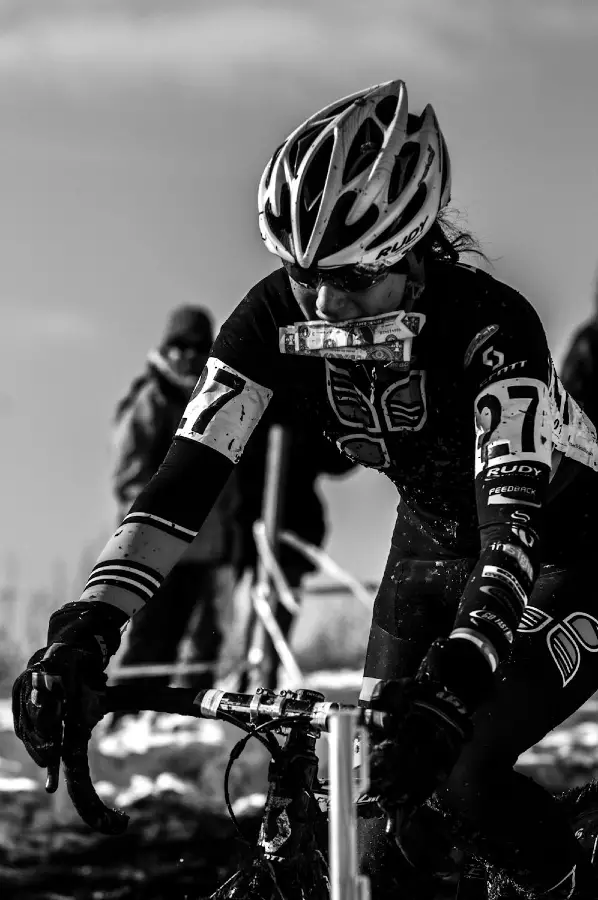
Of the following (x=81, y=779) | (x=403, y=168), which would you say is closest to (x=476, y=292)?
(x=403, y=168)

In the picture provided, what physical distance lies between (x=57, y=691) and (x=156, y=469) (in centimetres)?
608

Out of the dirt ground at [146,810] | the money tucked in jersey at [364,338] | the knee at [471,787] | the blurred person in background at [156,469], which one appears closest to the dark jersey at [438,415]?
the money tucked in jersey at [364,338]

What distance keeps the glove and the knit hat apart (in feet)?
20.5

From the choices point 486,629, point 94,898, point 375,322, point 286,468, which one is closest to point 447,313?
point 375,322

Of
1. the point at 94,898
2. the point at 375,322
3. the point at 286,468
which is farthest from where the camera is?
the point at 286,468

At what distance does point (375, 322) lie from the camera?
3.96 meters

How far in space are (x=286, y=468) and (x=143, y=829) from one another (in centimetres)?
332

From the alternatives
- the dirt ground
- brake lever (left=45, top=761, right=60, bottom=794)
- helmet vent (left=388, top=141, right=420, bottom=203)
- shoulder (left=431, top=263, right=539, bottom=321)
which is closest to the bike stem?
brake lever (left=45, top=761, right=60, bottom=794)

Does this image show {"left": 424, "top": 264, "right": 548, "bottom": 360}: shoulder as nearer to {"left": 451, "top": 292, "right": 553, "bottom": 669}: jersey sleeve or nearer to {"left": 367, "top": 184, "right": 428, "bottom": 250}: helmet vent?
{"left": 451, "top": 292, "right": 553, "bottom": 669}: jersey sleeve

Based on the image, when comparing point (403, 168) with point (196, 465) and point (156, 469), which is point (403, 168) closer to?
point (196, 465)

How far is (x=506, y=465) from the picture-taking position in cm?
380

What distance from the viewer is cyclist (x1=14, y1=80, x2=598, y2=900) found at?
149 inches

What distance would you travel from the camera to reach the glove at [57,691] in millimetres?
3604

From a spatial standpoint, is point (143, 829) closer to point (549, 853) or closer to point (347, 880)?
point (549, 853)
